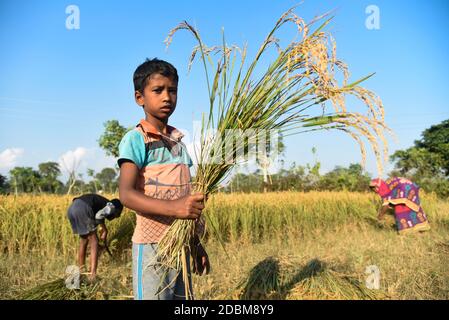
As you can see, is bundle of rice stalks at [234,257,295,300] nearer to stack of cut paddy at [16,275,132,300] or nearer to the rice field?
the rice field

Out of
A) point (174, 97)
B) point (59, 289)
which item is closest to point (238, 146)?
point (174, 97)

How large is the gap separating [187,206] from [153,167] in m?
0.28

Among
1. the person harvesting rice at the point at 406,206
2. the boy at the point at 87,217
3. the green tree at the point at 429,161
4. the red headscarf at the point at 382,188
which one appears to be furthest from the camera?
the green tree at the point at 429,161

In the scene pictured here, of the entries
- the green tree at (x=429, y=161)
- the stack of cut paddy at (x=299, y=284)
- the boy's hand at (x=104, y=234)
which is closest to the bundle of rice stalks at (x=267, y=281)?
the stack of cut paddy at (x=299, y=284)

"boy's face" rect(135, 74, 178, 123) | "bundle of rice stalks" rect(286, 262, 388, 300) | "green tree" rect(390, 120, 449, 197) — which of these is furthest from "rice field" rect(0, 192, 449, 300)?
"green tree" rect(390, 120, 449, 197)

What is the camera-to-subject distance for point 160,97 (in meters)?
1.59

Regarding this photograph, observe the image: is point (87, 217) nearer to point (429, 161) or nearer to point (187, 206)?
point (187, 206)

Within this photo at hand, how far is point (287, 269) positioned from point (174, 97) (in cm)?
201

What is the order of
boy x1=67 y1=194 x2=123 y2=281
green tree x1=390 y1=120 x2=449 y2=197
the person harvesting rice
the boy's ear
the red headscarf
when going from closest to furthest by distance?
Result: the boy's ear → boy x1=67 y1=194 x2=123 y2=281 → the person harvesting rice → the red headscarf → green tree x1=390 y1=120 x2=449 y2=197

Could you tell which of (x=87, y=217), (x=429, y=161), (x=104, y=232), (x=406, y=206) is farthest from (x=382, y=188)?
(x=429, y=161)

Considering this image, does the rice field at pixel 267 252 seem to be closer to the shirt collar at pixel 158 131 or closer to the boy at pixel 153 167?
the boy at pixel 153 167

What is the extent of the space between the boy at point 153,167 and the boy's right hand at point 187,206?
0.33 ft

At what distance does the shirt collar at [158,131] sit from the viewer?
63.1 inches

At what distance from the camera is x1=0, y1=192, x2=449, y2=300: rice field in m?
2.90
